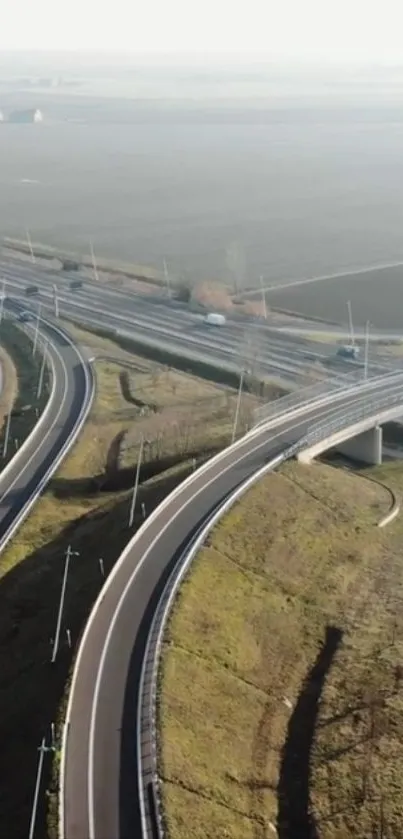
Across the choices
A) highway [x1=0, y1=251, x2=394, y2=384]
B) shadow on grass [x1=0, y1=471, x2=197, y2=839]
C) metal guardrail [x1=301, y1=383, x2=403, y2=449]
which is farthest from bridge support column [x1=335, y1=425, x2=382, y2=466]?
shadow on grass [x1=0, y1=471, x2=197, y2=839]

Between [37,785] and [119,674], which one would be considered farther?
[119,674]

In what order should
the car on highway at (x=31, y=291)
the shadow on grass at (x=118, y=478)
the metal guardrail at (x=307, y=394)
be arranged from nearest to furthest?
the shadow on grass at (x=118, y=478), the metal guardrail at (x=307, y=394), the car on highway at (x=31, y=291)

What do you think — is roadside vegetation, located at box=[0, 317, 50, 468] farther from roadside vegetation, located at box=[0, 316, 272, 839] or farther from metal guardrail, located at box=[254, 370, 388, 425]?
metal guardrail, located at box=[254, 370, 388, 425]

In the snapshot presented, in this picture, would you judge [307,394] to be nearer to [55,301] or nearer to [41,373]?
[41,373]

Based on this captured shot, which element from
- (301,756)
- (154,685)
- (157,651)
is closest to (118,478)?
(157,651)

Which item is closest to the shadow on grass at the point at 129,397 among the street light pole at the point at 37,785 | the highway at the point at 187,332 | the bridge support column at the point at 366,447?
the highway at the point at 187,332

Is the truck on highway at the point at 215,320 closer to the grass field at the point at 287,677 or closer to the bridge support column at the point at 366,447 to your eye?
the bridge support column at the point at 366,447
